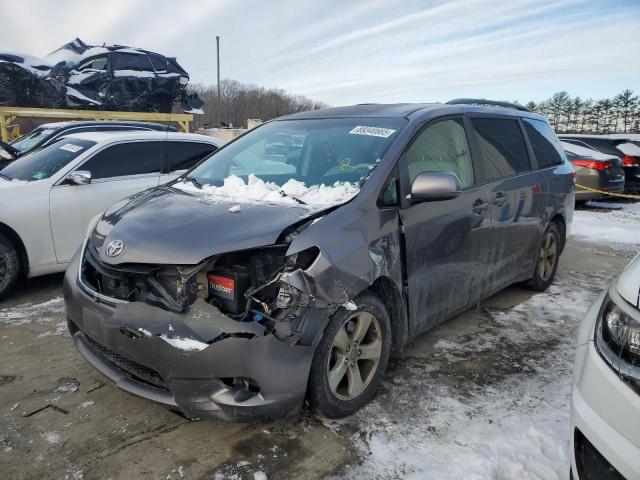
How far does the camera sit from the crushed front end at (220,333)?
2324 mm

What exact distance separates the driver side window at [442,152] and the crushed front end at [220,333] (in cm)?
120

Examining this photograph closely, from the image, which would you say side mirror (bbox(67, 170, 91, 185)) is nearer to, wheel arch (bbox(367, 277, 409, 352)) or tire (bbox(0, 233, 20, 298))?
tire (bbox(0, 233, 20, 298))

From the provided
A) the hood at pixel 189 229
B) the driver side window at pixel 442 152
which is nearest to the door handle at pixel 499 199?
the driver side window at pixel 442 152

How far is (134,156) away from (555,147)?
4.60m

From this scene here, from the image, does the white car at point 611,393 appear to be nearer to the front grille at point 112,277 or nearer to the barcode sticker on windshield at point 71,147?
the front grille at point 112,277

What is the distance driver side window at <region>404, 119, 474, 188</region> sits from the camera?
329 cm

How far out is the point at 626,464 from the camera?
1564mm

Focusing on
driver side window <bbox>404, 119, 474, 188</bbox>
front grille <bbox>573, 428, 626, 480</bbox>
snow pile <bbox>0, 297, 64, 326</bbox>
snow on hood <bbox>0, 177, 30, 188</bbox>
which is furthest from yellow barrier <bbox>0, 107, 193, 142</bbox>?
front grille <bbox>573, 428, 626, 480</bbox>

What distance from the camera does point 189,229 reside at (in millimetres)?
2596

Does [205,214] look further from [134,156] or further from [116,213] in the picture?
[134,156]

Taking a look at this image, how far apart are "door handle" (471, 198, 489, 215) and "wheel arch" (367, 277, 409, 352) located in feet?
3.45

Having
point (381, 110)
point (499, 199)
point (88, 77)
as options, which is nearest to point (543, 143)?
point (499, 199)

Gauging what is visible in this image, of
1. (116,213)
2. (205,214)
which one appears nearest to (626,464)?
(205,214)

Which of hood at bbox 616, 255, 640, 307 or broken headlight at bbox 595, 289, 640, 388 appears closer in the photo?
broken headlight at bbox 595, 289, 640, 388
